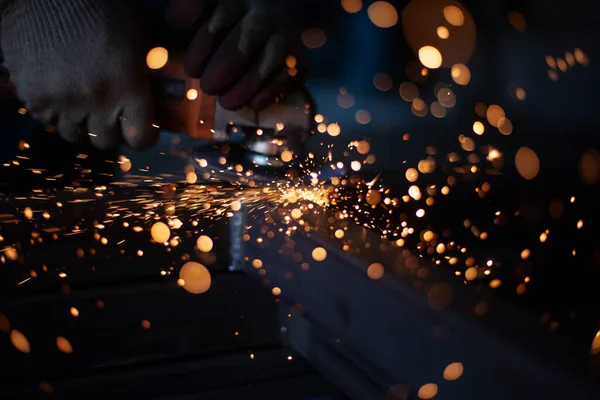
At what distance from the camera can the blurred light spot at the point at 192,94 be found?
106 centimetres

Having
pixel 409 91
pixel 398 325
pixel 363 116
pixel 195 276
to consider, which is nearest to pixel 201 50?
pixel 195 276

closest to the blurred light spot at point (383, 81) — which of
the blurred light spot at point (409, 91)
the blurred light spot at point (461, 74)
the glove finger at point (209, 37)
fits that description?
the blurred light spot at point (409, 91)

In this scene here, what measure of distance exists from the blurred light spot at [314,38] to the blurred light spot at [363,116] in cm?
26

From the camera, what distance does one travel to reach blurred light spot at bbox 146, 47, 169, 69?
1090 millimetres

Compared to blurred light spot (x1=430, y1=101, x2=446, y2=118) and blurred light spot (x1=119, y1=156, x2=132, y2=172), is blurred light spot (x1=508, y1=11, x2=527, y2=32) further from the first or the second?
blurred light spot (x1=119, y1=156, x2=132, y2=172)

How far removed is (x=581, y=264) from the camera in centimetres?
150

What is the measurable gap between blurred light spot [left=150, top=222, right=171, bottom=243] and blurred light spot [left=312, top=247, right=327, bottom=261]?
1.07 ft

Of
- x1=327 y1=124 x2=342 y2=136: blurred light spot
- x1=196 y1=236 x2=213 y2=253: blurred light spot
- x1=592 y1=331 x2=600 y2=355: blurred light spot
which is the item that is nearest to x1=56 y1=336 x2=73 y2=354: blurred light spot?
x1=196 y1=236 x2=213 y2=253: blurred light spot

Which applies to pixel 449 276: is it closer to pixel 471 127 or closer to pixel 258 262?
pixel 258 262

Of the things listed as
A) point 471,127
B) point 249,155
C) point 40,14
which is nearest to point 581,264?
point 471,127

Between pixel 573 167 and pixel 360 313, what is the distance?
137cm

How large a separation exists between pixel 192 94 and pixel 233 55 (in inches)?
4.4

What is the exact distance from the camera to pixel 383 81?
1.85 meters

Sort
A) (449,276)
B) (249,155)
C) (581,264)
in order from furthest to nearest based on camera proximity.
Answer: (581,264) → (249,155) → (449,276)
